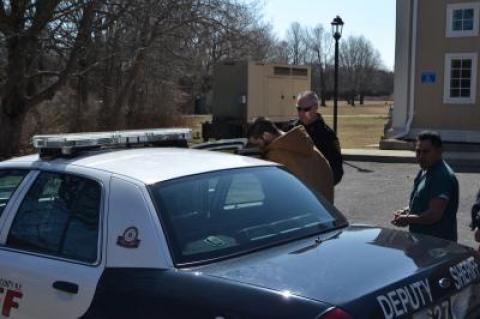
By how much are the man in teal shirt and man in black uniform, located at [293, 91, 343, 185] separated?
91 cm

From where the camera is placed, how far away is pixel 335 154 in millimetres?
5449

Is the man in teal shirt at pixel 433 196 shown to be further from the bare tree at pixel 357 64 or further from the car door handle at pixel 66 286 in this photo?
the bare tree at pixel 357 64

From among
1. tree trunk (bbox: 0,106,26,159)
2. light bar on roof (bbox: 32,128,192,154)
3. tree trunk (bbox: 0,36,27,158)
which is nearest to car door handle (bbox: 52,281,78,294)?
light bar on roof (bbox: 32,128,192,154)

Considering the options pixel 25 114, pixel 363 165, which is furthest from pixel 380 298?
pixel 25 114

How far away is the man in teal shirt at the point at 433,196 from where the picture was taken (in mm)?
4492

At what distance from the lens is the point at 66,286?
320 centimetres

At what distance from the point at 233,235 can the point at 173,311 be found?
601mm

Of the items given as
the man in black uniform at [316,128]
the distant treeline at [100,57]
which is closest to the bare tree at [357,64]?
the distant treeline at [100,57]

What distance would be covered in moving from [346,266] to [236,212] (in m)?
0.78

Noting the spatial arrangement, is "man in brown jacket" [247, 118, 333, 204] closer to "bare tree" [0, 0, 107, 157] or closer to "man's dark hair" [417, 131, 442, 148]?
"man's dark hair" [417, 131, 442, 148]

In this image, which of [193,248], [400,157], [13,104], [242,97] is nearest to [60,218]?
[193,248]

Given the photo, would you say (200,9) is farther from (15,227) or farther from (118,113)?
(15,227)

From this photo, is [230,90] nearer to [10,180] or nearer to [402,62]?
[402,62]

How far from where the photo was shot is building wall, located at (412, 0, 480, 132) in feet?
73.9
